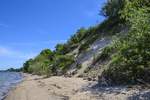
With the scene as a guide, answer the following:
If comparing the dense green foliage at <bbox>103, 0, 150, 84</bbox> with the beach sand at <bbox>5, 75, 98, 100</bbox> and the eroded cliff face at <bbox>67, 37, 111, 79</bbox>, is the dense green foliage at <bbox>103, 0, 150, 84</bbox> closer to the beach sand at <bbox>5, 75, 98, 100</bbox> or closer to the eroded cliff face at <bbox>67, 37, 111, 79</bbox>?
the beach sand at <bbox>5, 75, 98, 100</bbox>

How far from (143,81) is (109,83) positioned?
98.2 inches

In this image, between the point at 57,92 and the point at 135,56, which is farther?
the point at 57,92

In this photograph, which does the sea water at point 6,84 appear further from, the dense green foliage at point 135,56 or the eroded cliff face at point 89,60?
the dense green foliage at point 135,56

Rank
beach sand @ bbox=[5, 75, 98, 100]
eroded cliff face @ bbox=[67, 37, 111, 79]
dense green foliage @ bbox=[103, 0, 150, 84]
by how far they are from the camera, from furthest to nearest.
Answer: eroded cliff face @ bbox=[67, 37, 111, 79] → dense green foliage @ bbox=[103, 0, 150, 84] → beach sand @ bbox=[5, 75, 98, 100]

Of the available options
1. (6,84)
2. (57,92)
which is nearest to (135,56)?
(57,92)

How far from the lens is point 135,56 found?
1647 cm

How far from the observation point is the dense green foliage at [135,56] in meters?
15.9

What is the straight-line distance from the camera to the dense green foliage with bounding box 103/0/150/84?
52.2ft

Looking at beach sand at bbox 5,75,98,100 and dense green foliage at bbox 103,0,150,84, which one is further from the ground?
dense green foliage at bbox 103,0,150,84

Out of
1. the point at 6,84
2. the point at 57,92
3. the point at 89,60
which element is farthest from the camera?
the point at 6,84

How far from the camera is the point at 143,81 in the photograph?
49.3 feet

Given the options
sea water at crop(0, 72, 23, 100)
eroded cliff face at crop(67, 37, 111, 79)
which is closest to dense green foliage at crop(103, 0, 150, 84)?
eroded cliff face at crop(67, 37, 111, 79)

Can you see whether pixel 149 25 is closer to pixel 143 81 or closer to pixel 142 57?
pixel 142 57

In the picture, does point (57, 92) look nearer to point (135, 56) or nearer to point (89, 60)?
point (135, 56)
